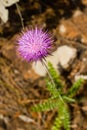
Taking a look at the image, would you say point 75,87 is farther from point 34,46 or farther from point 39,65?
point 34,46

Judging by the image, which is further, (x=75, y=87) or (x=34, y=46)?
(x=75, y=87)

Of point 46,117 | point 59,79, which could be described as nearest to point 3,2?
point 59,79

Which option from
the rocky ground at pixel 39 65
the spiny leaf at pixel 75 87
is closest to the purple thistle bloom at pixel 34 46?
the spiny leaf at pixel 75 87

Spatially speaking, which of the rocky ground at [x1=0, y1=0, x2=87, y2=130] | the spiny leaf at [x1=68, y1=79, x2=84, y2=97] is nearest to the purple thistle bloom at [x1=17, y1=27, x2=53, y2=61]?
the spiny leaf at [x1=68, y1=79, x2=84, y2=97]

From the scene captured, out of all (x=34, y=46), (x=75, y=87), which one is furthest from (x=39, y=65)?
(x=34, y=46)

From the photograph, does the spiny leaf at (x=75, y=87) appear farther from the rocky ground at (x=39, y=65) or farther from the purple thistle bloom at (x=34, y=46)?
the purple thistle bloom at (x=34, y=46)

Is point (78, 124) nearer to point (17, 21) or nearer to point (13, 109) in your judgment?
point (13, 109)

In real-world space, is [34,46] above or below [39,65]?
below
